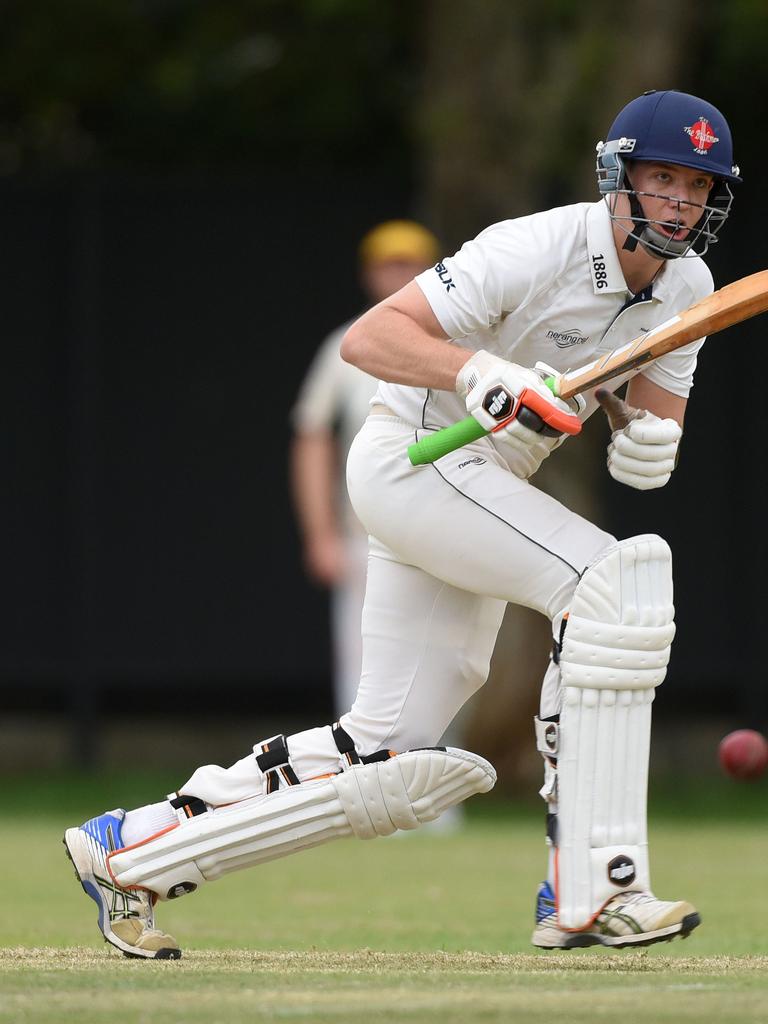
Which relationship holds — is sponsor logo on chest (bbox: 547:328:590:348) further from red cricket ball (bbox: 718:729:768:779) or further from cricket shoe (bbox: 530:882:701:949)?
red cricket ball (bbox: 718:729:768:779)

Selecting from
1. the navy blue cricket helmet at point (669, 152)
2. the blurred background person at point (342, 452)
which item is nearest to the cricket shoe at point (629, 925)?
the navy blue cricket helmet at point (669, 152)

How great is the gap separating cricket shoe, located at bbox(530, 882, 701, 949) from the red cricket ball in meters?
1.45

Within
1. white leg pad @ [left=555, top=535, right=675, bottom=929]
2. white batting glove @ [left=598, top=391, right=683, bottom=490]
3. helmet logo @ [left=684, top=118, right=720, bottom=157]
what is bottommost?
white leg pad @ [left=555, top=535, right=675, bottom=929]

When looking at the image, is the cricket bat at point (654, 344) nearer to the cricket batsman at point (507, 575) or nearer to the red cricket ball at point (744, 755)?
the cricket batsman at point (507, 575)

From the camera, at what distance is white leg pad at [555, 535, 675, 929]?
4273 millimetres

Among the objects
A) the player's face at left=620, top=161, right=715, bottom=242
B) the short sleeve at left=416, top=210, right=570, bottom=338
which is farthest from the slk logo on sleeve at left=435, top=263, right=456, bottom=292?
the player's face at left=620, top=161, right=715, bottom=242

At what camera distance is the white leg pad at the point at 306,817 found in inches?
175

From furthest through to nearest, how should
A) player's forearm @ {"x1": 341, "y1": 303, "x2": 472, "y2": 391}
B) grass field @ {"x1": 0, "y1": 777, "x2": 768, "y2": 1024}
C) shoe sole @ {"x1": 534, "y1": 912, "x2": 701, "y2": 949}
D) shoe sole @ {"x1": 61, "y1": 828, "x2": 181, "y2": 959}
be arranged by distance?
shoe sole @ {"x1": 61, "y1": 828, "x2": 181, "y2": 959} → player's forearm @ {"x1": 341, "y1": 303, "x2": 472, "y2": 391} → shoe sole @ {"x1": 534, "y1": 912, "x2": 701, "y2": 949} → grass field @ {"x1": 0, "y1": 777, "x2": 768, "y2": 1024}

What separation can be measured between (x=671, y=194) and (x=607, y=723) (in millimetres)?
1124

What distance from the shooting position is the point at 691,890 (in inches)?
251

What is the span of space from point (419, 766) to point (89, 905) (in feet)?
6.41

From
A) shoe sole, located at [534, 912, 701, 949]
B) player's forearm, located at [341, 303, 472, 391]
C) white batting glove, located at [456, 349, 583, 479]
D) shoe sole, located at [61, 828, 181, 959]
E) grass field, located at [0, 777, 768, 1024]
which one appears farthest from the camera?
shoe sole, located at [61, 828, 181, 959]

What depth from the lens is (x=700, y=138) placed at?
4.44 m

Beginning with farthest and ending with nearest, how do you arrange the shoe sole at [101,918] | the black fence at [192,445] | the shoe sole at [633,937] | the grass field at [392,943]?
the black fence at [192,445]
the shoe sole at [101,918]
the shoe sole at [633,937]
the grass field at [392,943]
